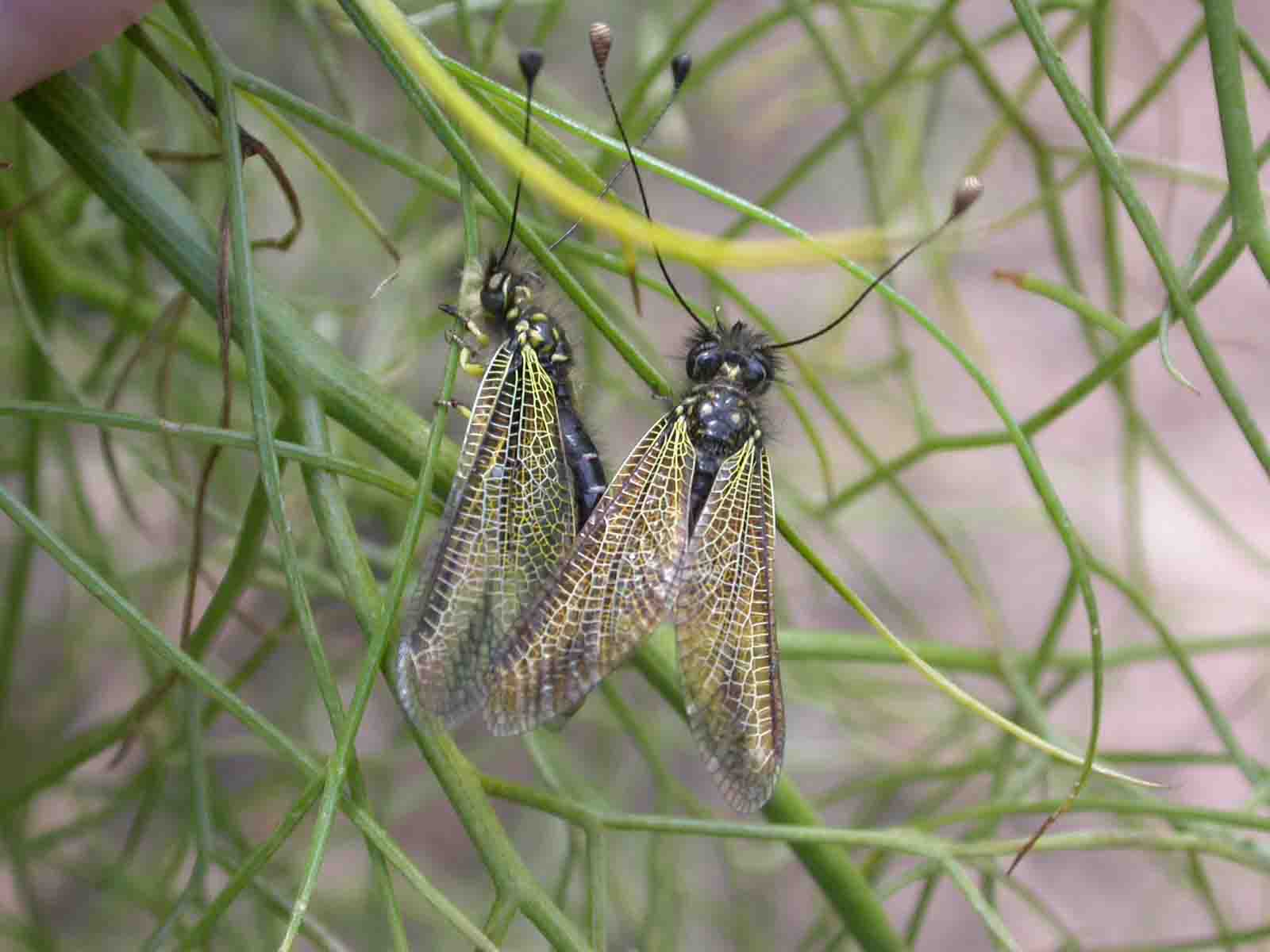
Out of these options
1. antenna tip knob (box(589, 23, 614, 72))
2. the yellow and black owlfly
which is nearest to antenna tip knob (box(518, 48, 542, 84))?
antenna tip knob (box(589, 23, 614, 72))

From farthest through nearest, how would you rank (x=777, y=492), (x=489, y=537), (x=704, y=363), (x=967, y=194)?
(x=777, y=492) → (x=704, y=363) → (x=489, y=537) → (x=967, y=194)

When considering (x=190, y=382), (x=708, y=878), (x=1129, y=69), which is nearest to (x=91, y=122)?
(x=190, y=382)

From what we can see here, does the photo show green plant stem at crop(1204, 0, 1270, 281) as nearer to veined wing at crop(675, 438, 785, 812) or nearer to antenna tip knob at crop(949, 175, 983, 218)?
antenna tip knob at crop(949, 175, 983, 218)

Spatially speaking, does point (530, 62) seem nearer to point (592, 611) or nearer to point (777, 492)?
point (592, 611)

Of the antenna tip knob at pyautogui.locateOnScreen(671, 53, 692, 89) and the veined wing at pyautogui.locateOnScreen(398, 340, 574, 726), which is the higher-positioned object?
the antenna tip knob at pyautogui.locateOnScreen(671, 53, 692, 89)

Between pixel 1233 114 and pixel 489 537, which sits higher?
pixel 1233 114

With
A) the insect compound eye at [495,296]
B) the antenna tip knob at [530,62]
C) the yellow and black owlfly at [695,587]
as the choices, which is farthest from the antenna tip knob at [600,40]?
the insect compound eye at [495,296]

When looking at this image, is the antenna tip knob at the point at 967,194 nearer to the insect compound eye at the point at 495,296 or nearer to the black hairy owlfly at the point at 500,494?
the black hairy owlfly at the point at 500,494

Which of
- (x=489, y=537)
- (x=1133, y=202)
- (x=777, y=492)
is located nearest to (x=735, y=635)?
(x=489, y=537)
